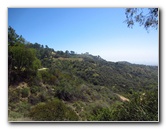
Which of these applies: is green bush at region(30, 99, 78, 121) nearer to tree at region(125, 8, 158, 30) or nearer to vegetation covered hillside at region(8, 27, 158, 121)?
vegetation covered hillside at region(8, 27, 158, 121)

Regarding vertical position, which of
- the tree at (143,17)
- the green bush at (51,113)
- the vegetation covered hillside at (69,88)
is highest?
the tree at (143,17)

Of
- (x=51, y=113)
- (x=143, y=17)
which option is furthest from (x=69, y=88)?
(x=143, y=17)

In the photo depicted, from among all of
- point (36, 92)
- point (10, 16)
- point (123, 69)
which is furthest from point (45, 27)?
point (123, 69)

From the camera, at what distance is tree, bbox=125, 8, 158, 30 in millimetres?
4730

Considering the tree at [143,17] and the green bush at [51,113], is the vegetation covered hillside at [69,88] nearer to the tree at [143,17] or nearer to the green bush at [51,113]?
the green bush at [51,113]

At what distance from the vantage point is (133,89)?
5.00 m

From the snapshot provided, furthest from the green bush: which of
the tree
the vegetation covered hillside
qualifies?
the tree

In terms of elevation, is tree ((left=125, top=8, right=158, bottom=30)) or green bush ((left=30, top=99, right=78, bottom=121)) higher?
tree ((left=125, top=8, right=158, bottom=30))

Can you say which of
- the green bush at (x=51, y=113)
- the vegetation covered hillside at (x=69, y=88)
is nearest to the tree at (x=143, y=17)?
the vegetation covered hillside at (x=69, y=88)

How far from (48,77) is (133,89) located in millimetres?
1395

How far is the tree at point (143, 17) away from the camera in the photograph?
15.5ft

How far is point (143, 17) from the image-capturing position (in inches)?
190

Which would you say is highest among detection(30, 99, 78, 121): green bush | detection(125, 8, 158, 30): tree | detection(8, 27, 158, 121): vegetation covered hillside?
detection(125, 8, 158, 30): tree

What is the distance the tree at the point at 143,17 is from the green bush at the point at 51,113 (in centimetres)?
166
